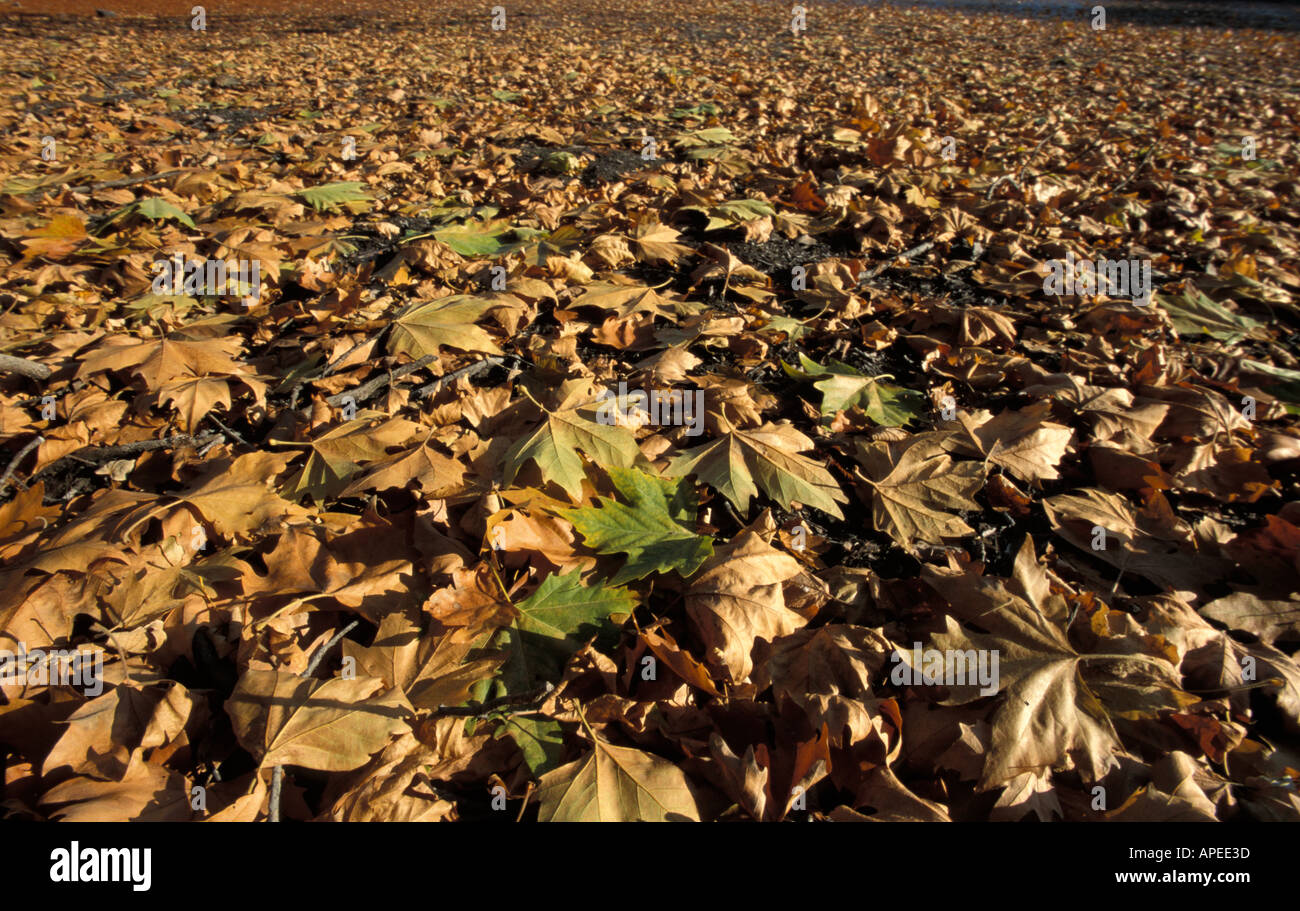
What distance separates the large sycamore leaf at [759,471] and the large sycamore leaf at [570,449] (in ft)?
0.51

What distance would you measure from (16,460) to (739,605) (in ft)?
6.78

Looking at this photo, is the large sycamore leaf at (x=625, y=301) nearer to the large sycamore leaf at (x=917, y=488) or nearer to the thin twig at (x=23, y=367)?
the large sycamore leaf at (x=917, y=488)

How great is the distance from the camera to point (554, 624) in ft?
4.64

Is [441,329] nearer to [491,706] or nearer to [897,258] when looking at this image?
[491,706]

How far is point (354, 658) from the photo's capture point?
1348 mm

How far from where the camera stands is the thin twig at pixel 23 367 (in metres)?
2.04

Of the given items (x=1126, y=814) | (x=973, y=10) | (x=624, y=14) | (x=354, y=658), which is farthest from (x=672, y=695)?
(x=973, y=10)

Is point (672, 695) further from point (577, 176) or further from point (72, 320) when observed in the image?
point (577, 176)

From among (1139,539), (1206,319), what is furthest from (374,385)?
(1206,319)

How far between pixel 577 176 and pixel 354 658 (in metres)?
3.78

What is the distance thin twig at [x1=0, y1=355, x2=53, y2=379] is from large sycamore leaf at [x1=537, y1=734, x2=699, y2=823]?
2.30 meters

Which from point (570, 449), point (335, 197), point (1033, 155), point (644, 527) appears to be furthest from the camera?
point (1033, 155)

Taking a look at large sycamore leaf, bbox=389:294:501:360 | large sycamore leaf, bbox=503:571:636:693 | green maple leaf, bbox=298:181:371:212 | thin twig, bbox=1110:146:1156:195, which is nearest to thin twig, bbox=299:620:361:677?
large sycamore leaf, bbox=503:571:636:693

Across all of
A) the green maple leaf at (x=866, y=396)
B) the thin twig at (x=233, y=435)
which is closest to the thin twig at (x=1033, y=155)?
the green maple leaf at (x=866, y=396)
